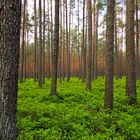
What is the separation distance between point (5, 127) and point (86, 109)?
7130mm

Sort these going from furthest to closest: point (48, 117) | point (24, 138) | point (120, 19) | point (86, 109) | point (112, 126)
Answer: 1. point (120, 19)
2. point (86, 109)
3. point (48, 117)
4. point (112, 126)
5. point (24, 138)

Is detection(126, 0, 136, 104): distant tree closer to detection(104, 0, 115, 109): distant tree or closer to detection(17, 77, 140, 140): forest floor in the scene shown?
detection(17, 77, 140, 140): forest floor

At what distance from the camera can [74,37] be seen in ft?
171

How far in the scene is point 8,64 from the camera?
3529 millimetres

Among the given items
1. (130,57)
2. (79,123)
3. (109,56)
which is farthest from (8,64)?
(130,57)

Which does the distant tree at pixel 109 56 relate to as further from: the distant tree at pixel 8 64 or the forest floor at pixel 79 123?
the distant tree at pixel 8 64

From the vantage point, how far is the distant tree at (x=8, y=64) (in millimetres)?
3506

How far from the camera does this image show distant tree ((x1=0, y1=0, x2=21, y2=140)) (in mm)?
3506

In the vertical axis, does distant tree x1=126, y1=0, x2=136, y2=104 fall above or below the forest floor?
above

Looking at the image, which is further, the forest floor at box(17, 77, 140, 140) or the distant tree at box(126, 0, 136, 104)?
the distant tree at box(126, 0, 136, 104)

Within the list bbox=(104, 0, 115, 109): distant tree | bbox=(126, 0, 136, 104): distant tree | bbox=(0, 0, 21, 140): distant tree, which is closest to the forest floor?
bbox=(104, 0, 115, 109): distant tree

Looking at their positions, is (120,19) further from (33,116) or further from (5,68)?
(5,68)

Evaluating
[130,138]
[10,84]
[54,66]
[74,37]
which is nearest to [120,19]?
[74,37]

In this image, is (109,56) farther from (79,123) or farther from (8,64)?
(8,64)
